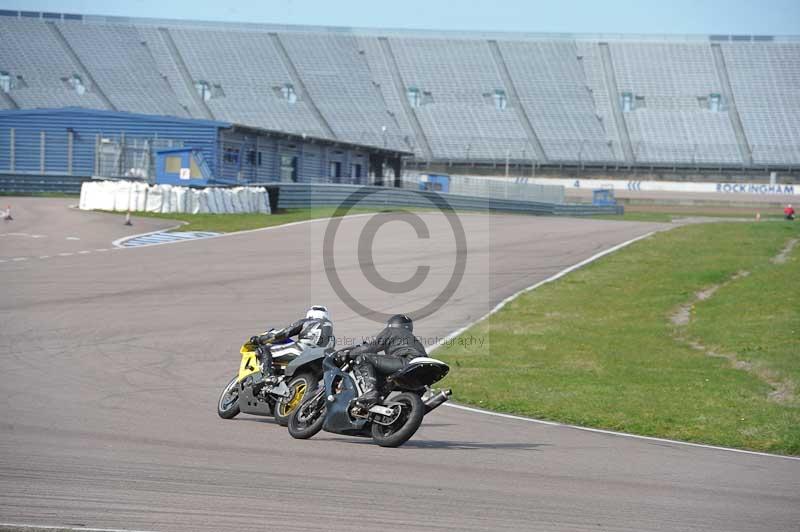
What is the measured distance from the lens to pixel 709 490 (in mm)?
8141

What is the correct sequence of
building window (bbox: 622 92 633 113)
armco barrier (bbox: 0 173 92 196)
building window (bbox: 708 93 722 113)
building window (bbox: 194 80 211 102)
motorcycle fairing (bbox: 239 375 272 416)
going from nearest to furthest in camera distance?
motorcycle fairing (bbox: 239 375 272 416), armco barrier (bbox: 0 173 92 196), building window (bbox: 194 80 211 102), building window (bbox: 708 93 722 113), building window (bbox: 622 92 633 113)

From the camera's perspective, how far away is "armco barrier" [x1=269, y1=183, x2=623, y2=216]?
142 ft

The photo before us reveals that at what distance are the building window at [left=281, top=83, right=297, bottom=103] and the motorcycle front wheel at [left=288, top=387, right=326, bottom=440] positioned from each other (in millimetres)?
65350

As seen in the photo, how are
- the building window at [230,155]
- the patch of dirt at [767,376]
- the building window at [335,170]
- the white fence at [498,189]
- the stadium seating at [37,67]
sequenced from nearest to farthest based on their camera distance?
1. the patch of dirt at [767,376]
2. the building window at [230,155]
3. the white fence at [498,189]
4. the building window at [335,170]
5. the stadium seating at [37,67]

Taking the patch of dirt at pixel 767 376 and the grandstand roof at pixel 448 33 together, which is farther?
the grandstand roof at pixel 448 33

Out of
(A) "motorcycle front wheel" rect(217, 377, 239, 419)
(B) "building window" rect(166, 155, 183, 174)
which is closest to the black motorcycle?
(A) "motorcycle front wheel" rect(217, 377, 239, 419)

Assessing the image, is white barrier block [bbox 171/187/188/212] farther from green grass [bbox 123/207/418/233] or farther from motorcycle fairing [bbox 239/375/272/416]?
motorcycle fairing [bbox 239/375/272/416]

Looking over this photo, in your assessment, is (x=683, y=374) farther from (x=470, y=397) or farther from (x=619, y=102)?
(x=619, y=102)

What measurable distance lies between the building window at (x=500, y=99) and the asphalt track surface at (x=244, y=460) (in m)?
59.3

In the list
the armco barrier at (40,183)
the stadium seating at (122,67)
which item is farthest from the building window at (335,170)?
the armco barrier at (40,183)

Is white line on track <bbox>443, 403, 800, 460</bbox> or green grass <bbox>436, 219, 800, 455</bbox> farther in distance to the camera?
green grass <bbox>436, 219, 800, 455</bbox>

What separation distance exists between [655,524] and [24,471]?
4.55 metres

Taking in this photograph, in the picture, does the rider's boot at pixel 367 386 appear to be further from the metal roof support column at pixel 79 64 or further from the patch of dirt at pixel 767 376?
the metal roof support column at pixel 79 64
